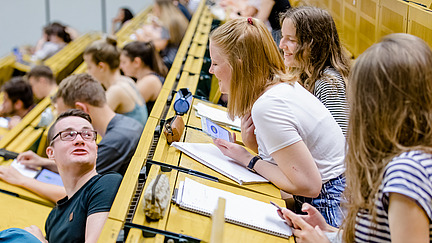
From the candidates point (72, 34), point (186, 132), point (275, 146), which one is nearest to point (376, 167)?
point (275, 146)

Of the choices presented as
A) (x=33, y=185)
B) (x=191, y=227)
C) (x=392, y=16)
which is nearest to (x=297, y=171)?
(x=191, y=227)

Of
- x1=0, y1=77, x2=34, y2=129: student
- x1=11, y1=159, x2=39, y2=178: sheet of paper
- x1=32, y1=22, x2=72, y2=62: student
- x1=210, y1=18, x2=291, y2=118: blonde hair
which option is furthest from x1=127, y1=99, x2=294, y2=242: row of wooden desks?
x1=32, y1=22, x2=72, y2=62: student

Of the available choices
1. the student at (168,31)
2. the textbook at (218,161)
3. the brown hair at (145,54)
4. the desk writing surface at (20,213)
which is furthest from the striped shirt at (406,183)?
the student at (168,31)

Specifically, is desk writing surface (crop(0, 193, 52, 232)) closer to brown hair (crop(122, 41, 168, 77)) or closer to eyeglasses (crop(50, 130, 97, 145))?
eyeglasses (crop(50, 130, 97, 145))

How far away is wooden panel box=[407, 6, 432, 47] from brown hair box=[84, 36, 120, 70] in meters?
2.30

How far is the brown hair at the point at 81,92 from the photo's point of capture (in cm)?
265

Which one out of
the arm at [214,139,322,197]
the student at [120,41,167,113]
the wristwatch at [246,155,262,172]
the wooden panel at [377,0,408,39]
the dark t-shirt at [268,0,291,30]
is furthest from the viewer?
the student at [120,41,167,113]

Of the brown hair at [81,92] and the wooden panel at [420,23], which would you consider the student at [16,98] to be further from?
the wooden panel at [420,23]

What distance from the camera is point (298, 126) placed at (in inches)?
58.3

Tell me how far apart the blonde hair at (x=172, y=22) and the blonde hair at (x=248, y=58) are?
353 cm

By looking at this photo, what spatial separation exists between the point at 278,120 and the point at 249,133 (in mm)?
403

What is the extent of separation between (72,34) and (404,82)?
788cm

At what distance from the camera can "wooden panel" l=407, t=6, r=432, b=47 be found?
1807 mm

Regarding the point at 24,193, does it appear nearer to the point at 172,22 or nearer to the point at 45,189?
the point at 45,189
